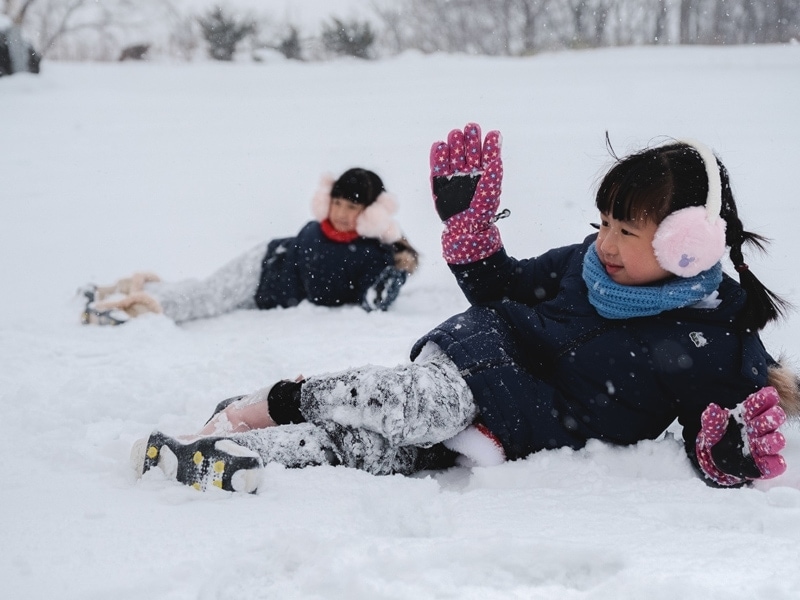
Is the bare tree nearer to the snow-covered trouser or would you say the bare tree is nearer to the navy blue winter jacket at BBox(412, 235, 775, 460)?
the snow-covered trouser

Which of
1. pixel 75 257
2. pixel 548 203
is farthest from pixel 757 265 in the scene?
pixel 75 257

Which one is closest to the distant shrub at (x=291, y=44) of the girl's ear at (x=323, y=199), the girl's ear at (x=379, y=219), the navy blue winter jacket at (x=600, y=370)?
the girl's ear at (x=323, y=199)

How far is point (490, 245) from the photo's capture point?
225cm

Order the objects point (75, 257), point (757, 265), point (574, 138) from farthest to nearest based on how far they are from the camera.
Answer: point (574, 138), point (75, 257), point (757, 265)

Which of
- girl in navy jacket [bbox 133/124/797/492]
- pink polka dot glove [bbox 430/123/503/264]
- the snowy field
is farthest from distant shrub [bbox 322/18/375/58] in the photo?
girl in navy jacket [bbox 133/124/797/492]

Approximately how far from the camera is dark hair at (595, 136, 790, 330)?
1850 mm

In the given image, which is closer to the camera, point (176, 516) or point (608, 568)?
point (608, 568)

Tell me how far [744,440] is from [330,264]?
2663 millimetres

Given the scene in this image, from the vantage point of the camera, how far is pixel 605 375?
75.6 inches

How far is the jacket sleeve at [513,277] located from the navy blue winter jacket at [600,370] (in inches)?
9.0

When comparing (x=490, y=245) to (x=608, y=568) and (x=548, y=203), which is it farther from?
(x=548, y=203)

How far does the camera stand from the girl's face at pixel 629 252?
1.87 m

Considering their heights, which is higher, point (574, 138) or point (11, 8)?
point (11, 8)

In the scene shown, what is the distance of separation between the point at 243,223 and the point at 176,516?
14.6 ft
